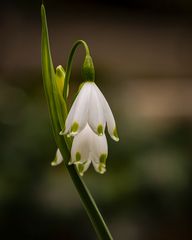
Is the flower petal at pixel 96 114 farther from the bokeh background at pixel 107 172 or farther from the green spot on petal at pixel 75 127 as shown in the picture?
the bokeh background at pixel 107 172

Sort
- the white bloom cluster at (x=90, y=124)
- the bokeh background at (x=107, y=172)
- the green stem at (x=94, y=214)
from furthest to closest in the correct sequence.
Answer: the bokeh background at (x=107, y=172), the white bloom cluster at (x=90, y=124), the green stem at (x=94, y=214)

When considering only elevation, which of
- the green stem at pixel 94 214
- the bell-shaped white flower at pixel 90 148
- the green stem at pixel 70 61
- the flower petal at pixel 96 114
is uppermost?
the green stem at pixel 70 61

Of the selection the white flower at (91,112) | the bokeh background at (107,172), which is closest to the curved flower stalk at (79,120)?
the white flower at (91,112)

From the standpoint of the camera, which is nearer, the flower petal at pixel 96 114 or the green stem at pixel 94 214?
the green stem at pixel 94 214

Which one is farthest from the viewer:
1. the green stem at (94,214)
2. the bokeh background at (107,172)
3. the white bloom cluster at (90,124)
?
the bokeh background at (107,172)

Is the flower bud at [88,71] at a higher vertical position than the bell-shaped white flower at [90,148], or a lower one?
higher

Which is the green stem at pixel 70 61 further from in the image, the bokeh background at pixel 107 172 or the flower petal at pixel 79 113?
the bokeh background at pixel 107 172

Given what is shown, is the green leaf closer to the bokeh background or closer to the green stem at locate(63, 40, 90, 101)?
the green stem at locate(63, 40, 90, 101)

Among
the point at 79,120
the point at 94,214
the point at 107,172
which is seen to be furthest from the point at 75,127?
the point at 107,172

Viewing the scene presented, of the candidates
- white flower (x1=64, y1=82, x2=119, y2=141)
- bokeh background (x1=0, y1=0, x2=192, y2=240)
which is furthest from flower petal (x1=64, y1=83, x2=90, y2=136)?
bokeh background (x1=0, y1=0, x2=192, y2=240)
